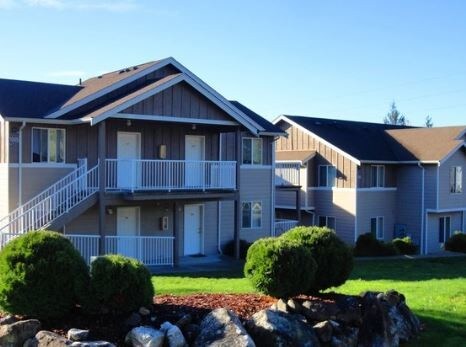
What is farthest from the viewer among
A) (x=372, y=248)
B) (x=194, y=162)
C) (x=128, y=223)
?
(x=372, y=248)

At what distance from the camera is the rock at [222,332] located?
8141mm

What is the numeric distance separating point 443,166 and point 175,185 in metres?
17.8

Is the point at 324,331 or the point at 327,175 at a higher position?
the point at 327,175

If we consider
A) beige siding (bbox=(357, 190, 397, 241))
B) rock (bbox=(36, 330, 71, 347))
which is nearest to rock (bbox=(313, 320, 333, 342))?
rock (bbox=(36, 330, 71, 347))

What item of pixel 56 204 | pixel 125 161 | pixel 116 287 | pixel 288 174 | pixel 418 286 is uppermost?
pixel 125 161

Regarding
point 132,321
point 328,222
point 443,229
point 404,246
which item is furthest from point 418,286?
point 443,229

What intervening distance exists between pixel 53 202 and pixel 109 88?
4.92 m

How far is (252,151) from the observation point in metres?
27.9

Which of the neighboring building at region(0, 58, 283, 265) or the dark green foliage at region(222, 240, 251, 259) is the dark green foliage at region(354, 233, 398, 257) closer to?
the dark green foliage at region(222, 240, 251, 259)

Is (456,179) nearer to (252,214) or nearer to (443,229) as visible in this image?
(443,229)

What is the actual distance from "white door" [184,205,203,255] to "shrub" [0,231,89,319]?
16.3 meters

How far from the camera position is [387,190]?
34906 millimetres

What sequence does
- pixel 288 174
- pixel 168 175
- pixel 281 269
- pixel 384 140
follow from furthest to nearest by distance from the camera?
pixel 384 140
pixel 288 174
pixel 168 175
pixel 281 269

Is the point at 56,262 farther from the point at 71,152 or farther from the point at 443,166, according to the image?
the point at 443,166
